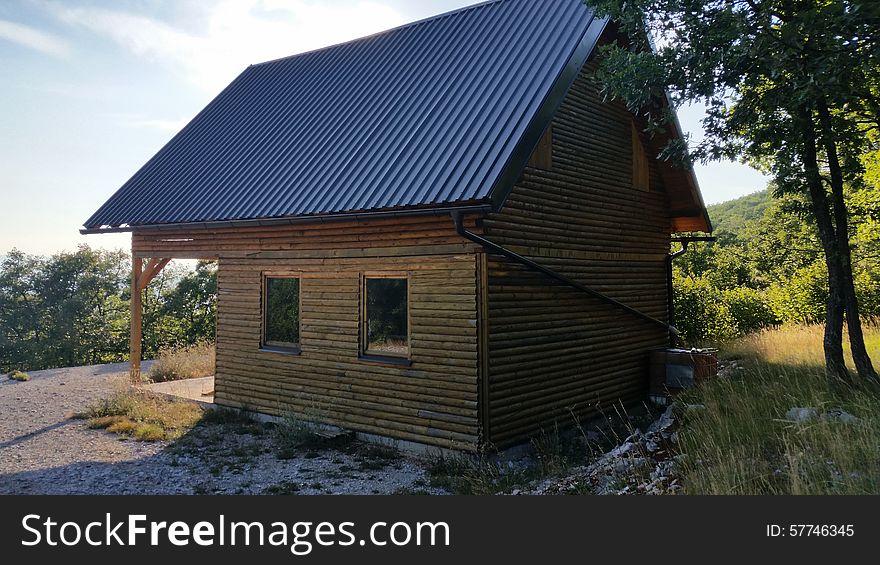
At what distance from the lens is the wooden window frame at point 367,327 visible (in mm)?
9133

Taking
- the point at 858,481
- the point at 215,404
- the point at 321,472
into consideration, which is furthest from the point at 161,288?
the point at 858,481

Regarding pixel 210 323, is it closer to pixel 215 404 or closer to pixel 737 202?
pixel 215 404

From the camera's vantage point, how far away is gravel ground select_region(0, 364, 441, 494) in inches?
295

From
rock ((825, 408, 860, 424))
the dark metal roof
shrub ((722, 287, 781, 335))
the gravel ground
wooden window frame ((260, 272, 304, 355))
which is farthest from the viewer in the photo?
shrub ((722, 287, 781, 335))

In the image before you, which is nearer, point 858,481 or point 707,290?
point 858,481

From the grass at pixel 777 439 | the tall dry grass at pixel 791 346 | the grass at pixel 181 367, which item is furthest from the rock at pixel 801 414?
the grass at pixel 181 367

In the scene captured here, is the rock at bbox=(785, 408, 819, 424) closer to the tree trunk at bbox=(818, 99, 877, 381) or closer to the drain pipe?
the tree trunk at bbox=(818, 99, 877, 381)

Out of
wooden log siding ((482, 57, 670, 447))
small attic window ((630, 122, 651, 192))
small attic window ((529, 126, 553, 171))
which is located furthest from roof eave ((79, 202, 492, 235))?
small attic window ((630, 122, 651, 192))

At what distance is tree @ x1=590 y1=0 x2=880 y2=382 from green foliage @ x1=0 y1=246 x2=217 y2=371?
65.5ft

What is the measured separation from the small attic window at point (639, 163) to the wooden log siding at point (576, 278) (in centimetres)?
11

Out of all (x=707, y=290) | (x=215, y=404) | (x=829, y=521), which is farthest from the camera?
(x=707, y=290)

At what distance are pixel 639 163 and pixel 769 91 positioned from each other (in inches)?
164

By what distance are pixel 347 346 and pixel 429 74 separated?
5.15 meters

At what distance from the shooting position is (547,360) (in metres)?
9.62
